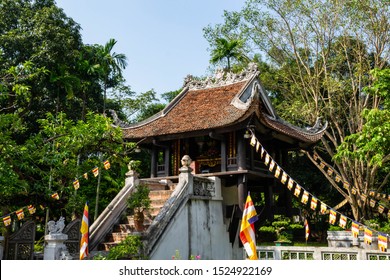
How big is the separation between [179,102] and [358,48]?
9.79 m

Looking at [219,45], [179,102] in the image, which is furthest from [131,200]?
[219,45]

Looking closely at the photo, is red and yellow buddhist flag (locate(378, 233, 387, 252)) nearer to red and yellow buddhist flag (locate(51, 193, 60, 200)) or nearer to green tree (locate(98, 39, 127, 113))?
red and yellow buddhist flag (locate(51, 193, 60, 200))

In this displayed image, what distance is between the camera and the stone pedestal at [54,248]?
31.0ft

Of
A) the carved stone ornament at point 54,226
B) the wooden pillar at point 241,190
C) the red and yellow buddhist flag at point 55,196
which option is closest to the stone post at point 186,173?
the wooden pillar at point 241,190

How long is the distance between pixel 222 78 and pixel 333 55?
7.98 metres

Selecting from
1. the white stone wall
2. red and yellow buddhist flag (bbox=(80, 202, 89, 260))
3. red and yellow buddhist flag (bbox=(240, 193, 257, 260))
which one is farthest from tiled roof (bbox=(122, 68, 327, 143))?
red and yellow buddhist flag (bbox=(80, 202, 89, 260))

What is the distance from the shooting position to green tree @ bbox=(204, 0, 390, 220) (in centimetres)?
1981

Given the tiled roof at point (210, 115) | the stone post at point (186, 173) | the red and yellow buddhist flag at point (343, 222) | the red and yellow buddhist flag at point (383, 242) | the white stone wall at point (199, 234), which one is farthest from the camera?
the tiled roof at point (210, 115)

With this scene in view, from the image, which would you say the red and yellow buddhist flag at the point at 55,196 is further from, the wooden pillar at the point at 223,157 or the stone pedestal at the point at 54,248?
the wooden pillar at the point at 223,157

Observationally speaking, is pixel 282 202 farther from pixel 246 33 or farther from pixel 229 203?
pixel 246 33

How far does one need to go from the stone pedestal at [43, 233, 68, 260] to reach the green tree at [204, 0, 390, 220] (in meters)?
13.6

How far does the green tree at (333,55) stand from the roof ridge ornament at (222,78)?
4522 mm

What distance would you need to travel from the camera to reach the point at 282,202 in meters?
17.2

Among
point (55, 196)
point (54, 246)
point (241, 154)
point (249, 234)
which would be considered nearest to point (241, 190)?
point (241, 154)
